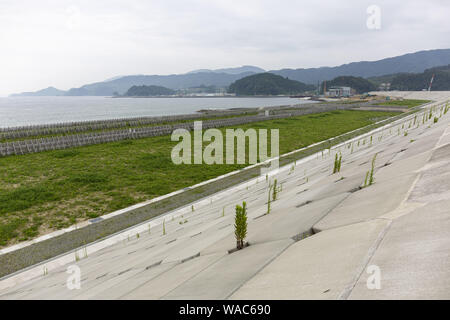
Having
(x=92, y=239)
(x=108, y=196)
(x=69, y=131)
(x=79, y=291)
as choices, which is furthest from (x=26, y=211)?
(x=69, y=131)

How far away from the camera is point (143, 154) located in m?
20.7

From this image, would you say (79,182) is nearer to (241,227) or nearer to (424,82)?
(241,227)

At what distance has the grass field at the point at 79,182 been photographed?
997 centimetres

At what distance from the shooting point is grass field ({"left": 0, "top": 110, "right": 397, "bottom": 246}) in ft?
32.7

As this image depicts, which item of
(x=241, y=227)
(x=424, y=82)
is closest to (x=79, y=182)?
(x=241, y=227)

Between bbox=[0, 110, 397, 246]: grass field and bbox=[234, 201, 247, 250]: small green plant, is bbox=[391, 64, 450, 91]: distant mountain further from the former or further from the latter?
bbox=[234, 201, 247, 250]: small green plant
